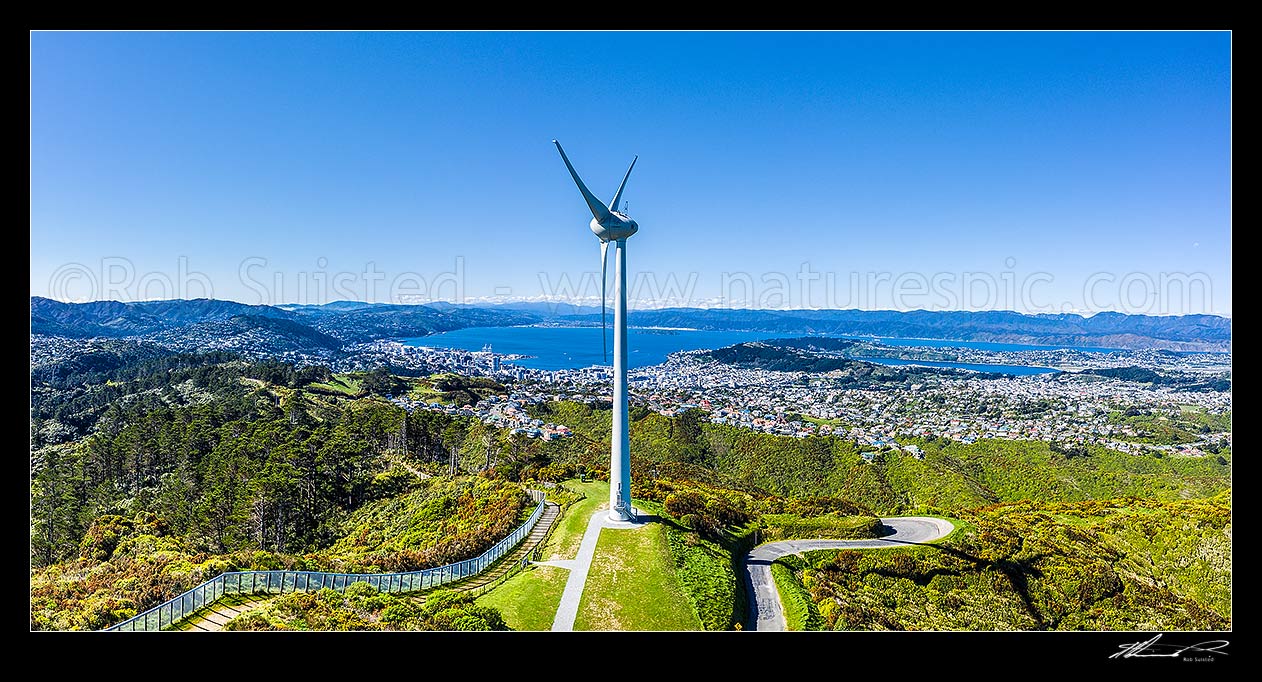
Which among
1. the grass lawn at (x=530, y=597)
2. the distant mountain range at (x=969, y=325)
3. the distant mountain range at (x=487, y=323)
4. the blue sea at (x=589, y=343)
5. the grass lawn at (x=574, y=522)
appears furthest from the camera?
the distant mountain range at (x=969, y=325)

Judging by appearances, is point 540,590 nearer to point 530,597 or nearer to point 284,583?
point 530,597

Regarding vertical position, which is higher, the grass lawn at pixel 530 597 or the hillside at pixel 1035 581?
the grass lawn at pixel 530 597

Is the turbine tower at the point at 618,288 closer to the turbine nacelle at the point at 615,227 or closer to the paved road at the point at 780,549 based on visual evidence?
the turbine nacelle at the point at 615,227

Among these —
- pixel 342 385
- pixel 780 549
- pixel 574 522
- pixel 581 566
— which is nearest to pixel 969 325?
pixel 342 385

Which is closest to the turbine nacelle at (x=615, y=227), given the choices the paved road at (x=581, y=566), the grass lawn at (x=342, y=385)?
the paved road at (x=581, y=566)

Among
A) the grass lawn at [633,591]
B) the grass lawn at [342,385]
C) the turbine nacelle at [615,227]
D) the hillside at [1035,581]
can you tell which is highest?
the turbine nacelle at [615,227]

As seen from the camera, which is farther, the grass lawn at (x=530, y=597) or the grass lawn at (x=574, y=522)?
the grass lawn at (x=574, y=522)
